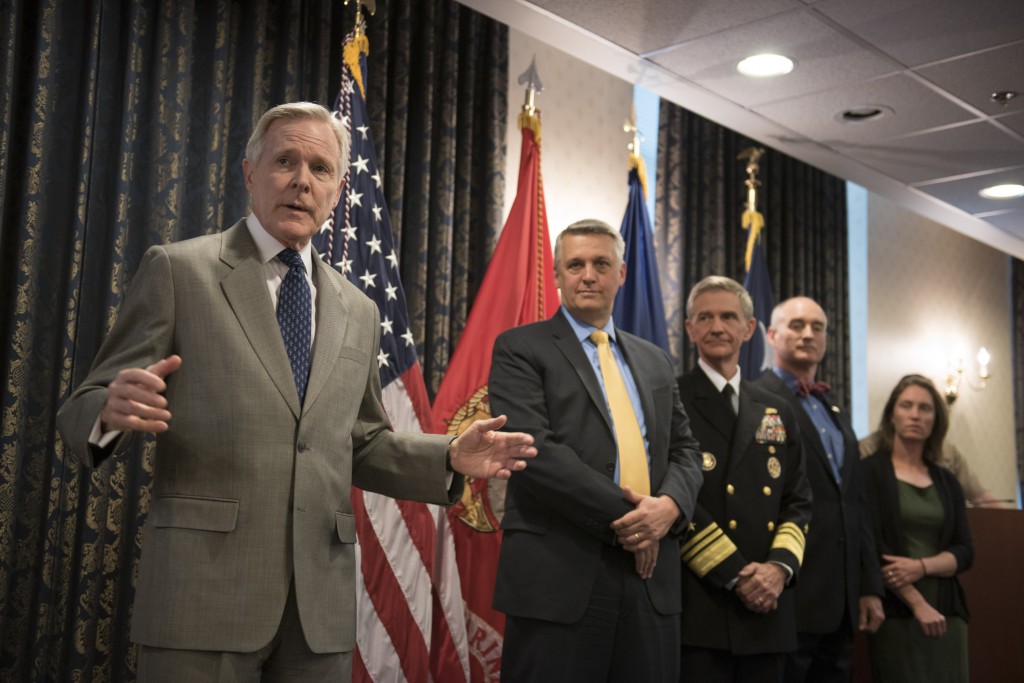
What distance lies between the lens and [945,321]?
26.2 ft

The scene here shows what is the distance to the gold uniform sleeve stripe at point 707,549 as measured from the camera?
290 centimetres

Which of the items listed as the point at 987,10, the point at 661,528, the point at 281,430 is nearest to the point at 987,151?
the point at 987,10

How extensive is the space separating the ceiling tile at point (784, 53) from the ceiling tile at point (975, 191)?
1696 millimetres

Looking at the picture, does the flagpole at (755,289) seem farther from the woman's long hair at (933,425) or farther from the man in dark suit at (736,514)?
the man in dark suit at (736,514)

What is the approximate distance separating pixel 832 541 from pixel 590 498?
1416mm

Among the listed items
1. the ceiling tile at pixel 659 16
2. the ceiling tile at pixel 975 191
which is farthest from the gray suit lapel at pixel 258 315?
the ceiling tile at pixel 975 191

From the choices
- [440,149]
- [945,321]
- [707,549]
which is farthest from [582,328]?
[945,321]

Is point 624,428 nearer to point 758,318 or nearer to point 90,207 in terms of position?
point 90,207

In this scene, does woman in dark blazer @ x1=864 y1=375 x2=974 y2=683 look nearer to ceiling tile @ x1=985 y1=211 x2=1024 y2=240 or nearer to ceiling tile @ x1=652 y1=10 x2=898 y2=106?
ceiling tile @ x1=652 y1=10 x2=898 y2=106

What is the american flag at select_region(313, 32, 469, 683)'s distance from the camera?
126 inches

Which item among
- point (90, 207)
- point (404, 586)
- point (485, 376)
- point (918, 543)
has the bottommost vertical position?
point (404, 586)

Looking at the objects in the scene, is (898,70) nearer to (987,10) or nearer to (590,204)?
(987,10)

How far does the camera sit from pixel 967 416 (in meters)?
7.96

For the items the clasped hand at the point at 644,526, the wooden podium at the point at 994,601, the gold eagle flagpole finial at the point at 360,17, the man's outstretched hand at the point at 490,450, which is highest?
the gold eagle flagpole finial at the point at 360,17
